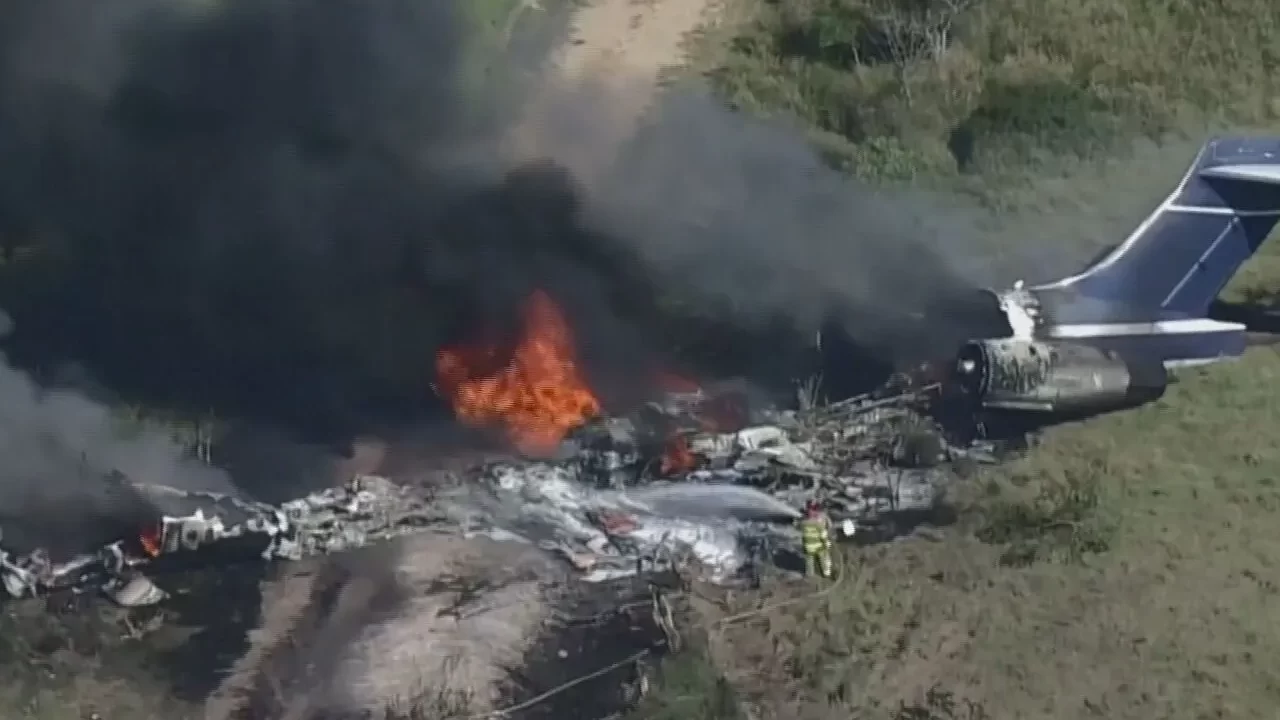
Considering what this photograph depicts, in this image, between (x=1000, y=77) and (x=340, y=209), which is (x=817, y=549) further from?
(x=1000, y=77)

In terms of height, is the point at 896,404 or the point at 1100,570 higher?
the point at 896,404

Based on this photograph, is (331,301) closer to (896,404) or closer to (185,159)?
(185,159)

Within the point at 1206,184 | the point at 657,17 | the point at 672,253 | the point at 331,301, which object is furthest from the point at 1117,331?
the point at 331,301

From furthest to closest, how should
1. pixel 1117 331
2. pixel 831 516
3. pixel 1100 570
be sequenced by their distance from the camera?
pixel 1117 331 < pixel 831 516 < pixel 1100 570

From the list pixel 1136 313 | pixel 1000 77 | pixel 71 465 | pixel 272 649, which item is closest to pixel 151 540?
pixel 71 465

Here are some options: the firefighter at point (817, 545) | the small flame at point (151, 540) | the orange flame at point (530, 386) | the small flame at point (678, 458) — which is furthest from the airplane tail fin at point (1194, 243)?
the small flame at point (151, 540)

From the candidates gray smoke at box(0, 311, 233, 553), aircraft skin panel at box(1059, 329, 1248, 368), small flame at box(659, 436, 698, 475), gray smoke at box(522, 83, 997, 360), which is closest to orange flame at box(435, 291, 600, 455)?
small flame at box(659, 436, 698, 475)
